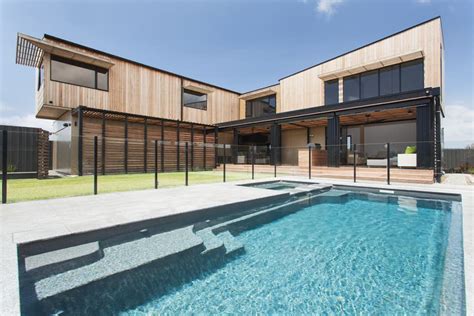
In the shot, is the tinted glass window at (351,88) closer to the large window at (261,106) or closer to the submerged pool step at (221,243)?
the large window at (261,106)

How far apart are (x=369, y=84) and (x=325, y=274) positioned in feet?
44.2

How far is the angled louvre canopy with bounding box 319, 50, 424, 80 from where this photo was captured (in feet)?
36.3

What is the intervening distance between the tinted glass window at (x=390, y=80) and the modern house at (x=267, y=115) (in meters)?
0.05

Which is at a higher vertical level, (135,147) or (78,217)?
(135,147)

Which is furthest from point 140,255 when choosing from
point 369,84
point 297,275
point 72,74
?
point 369,84

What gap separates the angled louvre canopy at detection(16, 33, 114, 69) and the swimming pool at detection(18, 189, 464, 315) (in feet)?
38.6

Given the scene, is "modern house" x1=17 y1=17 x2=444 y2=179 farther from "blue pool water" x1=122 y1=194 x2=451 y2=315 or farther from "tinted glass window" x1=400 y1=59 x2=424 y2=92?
"blue pool water" x1=122 y1=194 x2=451 y2=315

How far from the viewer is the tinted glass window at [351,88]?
13391 mm

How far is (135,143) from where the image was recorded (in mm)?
12430

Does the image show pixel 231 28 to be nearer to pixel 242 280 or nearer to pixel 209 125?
pixel 209 125

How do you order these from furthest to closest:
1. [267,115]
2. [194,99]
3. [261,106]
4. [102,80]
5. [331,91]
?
[261,106] < [194,99] < [331,91] < [267,115] < [102,80]

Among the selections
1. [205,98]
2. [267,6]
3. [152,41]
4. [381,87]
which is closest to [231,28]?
[267,6]

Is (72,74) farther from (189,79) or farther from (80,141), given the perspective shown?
(189,79)

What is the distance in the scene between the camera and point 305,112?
39.5ft
